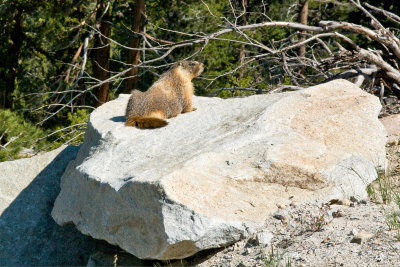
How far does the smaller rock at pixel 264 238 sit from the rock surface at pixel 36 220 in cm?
236

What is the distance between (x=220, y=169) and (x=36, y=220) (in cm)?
Result: 334

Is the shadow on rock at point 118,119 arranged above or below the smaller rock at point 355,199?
above

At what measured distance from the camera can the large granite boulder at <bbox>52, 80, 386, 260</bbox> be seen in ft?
17.0

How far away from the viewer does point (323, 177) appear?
5.77 meters

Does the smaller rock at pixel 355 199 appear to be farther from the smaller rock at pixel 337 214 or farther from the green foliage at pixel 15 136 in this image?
the green foliage at pixel 15 136

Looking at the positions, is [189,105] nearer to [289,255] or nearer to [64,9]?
[289,255]

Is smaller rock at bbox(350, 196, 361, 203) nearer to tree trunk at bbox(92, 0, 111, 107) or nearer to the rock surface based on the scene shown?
the rock surface

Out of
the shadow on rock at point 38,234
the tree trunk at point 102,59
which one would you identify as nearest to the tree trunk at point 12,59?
the tree trunk at point 102,59

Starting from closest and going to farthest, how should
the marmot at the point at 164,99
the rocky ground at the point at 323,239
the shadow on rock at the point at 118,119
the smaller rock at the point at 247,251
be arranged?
1. the rocky ground at the point at 323,239
2. the smaller rock at the point at 247,251
3. the marmot at the point at 164,99
4. the shadow on rock at the point at 118,119

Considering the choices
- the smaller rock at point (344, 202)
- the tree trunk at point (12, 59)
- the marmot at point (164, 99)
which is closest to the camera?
the smaller rock at point (344, 202)

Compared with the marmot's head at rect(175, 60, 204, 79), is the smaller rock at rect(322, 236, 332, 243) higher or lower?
lower

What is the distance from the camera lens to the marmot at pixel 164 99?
24.0 ft

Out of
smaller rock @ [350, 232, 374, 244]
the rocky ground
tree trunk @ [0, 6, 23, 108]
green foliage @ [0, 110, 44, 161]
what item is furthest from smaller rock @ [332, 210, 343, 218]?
tree trunk @ [0, 6, 23, 108]

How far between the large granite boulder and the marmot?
18 cm
